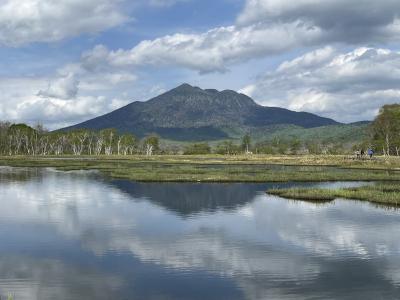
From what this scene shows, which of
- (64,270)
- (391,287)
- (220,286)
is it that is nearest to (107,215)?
(64,270)

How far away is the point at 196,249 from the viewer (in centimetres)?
3023

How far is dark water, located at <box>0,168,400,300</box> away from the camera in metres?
22.3

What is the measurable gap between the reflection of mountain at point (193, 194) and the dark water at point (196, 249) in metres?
0.46

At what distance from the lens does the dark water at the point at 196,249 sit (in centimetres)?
2231

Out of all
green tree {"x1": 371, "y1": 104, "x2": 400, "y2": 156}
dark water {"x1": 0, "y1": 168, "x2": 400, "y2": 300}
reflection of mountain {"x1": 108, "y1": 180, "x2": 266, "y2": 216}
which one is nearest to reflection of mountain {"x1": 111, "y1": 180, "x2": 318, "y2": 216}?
reflection of mountain {"x1": 108, "y1": 180, "x2": 266, "y2": 216}

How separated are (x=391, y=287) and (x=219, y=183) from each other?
53.1m

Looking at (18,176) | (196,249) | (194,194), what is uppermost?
(18,176)

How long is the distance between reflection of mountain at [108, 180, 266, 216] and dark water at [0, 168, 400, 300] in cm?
46

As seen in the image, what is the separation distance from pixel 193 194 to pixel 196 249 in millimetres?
30747

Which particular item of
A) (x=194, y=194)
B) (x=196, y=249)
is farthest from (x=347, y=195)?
(x=196, y=249)

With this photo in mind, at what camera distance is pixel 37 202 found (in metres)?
52.9

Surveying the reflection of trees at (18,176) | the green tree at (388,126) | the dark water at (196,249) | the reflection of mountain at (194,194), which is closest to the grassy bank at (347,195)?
the dark water at (196,249)

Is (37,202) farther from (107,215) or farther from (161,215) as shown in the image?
(161,215)

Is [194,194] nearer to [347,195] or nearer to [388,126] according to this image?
[347,195]
